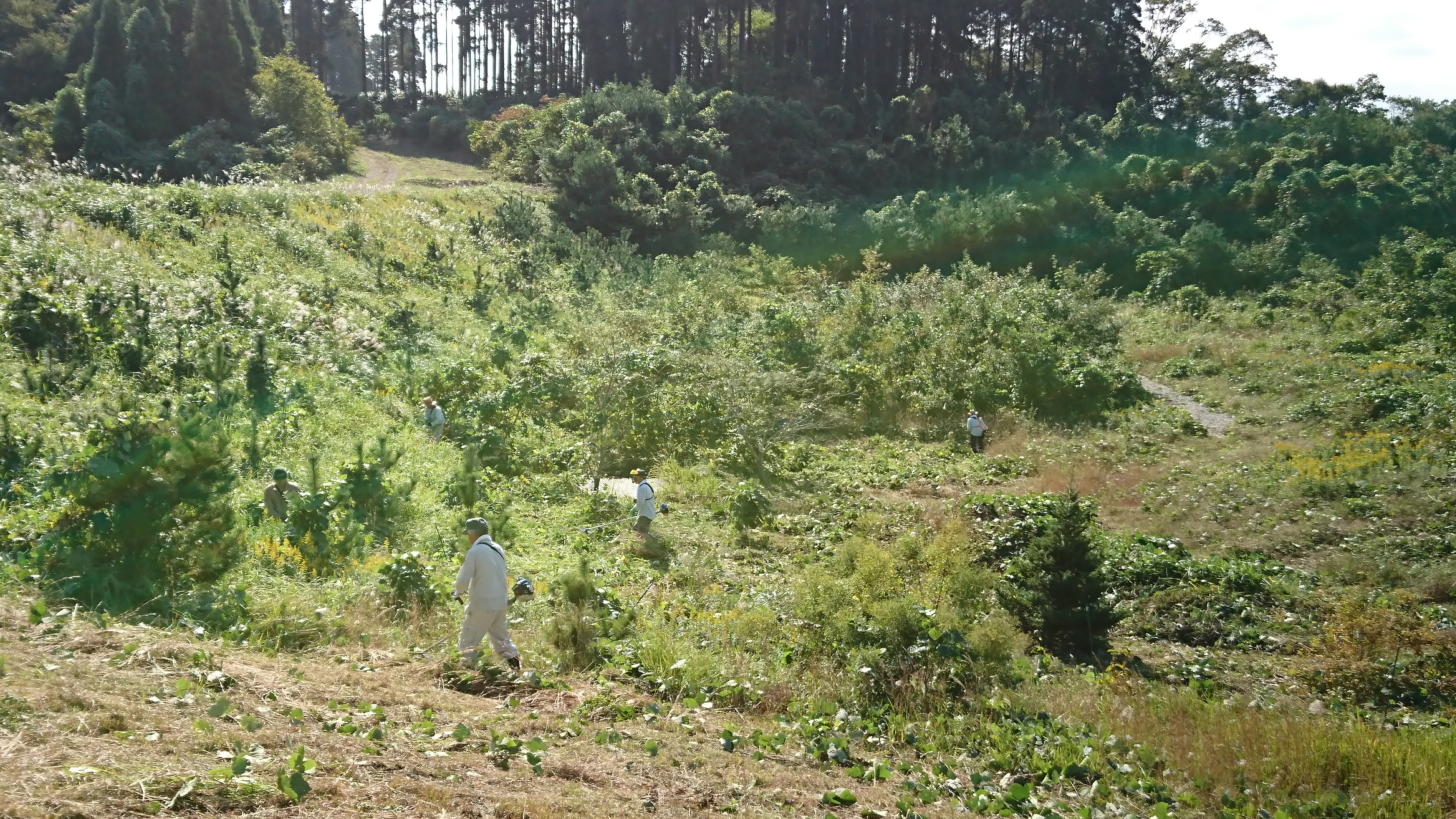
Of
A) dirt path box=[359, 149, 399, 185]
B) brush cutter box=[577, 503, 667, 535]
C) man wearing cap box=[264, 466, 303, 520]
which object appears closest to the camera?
man wearing cap box=[264, 466, 303, 520]

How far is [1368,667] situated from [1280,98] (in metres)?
48.5

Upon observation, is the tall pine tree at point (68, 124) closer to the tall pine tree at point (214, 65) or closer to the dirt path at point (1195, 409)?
the tall pine tree at point (214, 65)

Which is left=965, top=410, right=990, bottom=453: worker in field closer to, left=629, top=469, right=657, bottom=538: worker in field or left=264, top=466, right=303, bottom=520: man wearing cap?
left=629, top=469, right=657, bottom=538: worker in field

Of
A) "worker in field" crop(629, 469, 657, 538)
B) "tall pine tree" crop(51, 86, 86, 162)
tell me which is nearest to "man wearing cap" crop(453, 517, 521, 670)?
"worker in field" crop(629, 469, 657, 538)

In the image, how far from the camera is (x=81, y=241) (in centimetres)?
1764

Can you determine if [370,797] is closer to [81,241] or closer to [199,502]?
[199,502]

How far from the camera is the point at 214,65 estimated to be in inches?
1697

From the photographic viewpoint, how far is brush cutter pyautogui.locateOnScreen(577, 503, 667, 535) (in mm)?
12781

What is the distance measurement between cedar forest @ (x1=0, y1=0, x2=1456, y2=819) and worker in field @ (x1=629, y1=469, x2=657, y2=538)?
0.16 metres

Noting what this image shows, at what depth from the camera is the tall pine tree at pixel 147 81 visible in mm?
40188

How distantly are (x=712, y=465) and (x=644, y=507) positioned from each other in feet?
13.8

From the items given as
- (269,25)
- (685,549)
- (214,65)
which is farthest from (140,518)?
(269,25)

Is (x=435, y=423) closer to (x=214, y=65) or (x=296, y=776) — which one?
(x=296, y=776)

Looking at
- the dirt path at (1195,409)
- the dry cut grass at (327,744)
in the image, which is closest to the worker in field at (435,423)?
the dry cut grass at (327,744)
